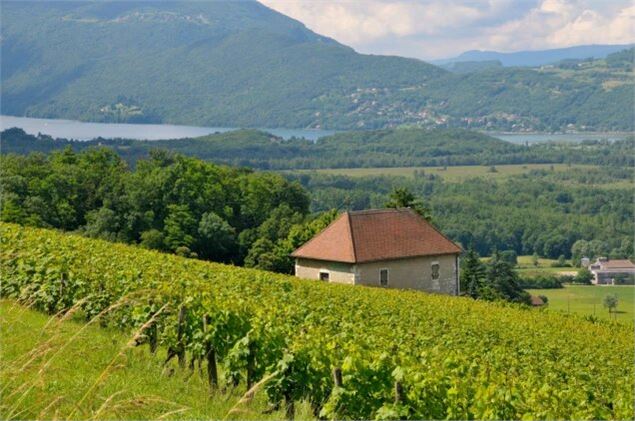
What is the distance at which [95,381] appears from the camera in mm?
6812

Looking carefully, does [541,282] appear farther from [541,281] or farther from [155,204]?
[155,204]

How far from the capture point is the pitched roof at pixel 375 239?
35.4 m

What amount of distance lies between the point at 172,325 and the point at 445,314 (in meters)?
11.0

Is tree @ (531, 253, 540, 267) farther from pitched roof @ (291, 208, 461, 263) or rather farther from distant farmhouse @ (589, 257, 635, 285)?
pitched roof @ (291, 208, 461, 263)

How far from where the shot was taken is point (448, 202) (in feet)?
410

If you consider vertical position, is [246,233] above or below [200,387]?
below

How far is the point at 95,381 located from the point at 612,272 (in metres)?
90.2

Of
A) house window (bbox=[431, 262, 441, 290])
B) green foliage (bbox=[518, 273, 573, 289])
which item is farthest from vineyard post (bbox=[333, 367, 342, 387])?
green foliage (bbox=[518, 273, 573, 289])

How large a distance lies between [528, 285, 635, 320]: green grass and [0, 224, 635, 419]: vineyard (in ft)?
161

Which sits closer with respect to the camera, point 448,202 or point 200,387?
point 200,387

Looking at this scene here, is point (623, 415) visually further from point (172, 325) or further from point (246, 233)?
point (246, 233)

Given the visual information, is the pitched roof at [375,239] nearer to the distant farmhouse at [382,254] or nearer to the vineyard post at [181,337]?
the distant farmhouse at [382,254]

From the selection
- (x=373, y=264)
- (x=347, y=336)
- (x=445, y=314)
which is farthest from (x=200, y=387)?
(x=373, y=264)

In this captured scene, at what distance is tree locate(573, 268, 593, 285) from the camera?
86.1 metres
